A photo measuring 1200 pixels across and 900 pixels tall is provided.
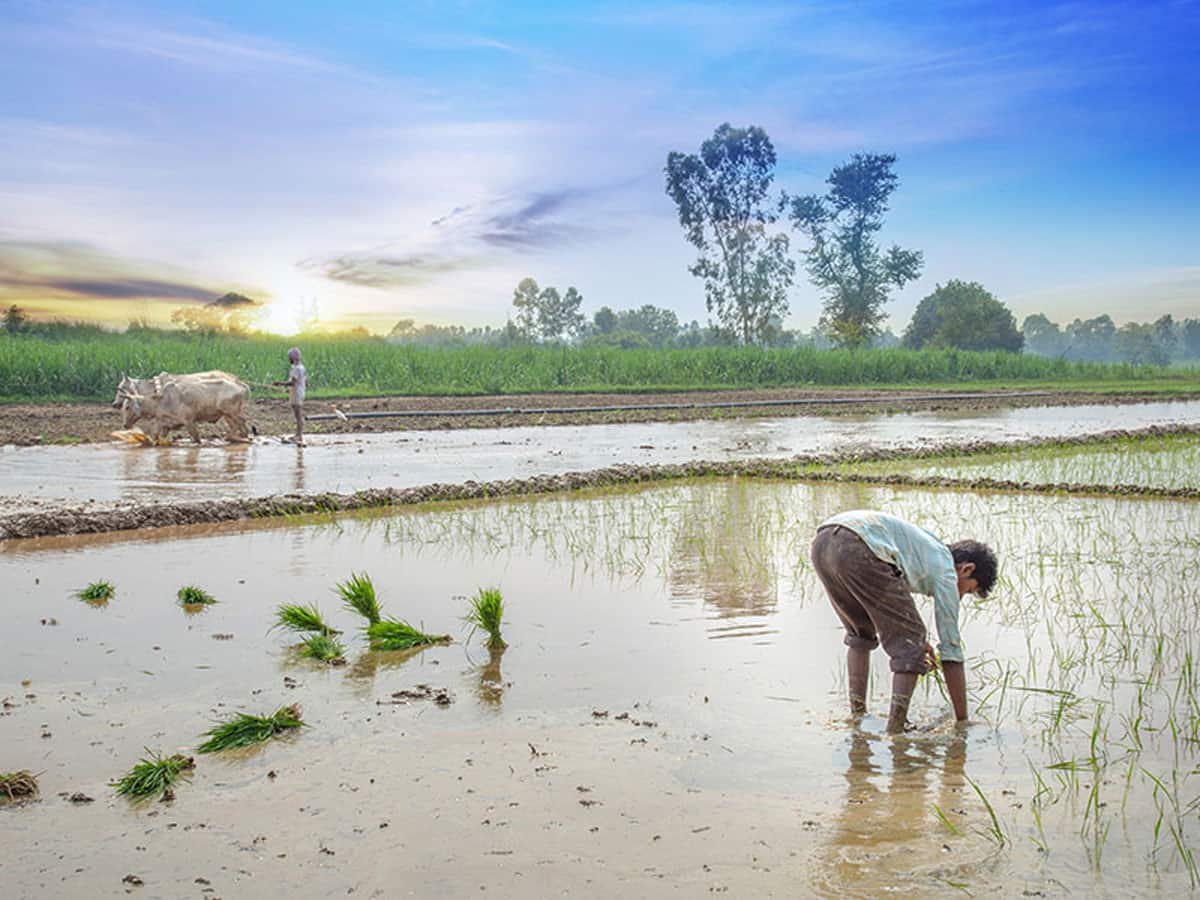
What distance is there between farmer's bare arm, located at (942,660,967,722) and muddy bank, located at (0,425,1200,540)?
7571 mm

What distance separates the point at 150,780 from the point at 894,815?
268 centimetres

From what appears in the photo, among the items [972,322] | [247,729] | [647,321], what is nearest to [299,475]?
[247,729]

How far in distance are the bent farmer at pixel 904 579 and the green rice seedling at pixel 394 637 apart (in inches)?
95.6

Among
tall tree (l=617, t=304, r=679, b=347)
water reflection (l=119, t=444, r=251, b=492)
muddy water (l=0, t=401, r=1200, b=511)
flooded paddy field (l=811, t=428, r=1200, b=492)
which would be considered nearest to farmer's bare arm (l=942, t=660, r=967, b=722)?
flooded paddy field (l=811, t=428, r=1200, b=492)

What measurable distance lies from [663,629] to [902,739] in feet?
6.55

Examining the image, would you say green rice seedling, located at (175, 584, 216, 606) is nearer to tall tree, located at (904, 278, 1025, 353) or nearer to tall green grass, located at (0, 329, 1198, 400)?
tall green grass, located at (0, 329, 1198, 400)

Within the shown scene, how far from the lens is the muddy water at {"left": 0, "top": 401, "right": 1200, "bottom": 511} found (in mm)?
12906

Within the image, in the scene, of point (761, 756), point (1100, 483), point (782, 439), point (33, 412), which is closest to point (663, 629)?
point (761, 756)

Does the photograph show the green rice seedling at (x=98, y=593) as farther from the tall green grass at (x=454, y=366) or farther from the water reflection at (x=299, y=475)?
the tall green grass at (x=454, y=366)

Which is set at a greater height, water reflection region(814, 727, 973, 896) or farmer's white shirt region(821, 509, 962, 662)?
farmer's white shirt region(821, 509, 962, 662)

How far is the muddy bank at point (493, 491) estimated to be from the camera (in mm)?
9969

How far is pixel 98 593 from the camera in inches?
287

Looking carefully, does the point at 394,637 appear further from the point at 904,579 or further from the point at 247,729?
the point at 904,579

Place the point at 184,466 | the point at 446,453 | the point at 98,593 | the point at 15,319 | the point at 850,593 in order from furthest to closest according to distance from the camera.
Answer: the point at 15,319 → the point at 446,453 → the point at 184,466 → the point at 98,593 → the point at 850,593
